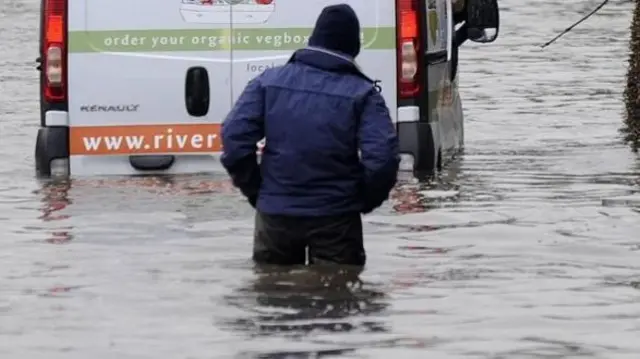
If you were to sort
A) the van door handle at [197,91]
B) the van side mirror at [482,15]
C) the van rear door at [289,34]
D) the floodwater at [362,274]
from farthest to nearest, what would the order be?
the van side mirror at [482,15]
the van door handle at [197,91]
the van rear door at [289,34]
the floodwater at [362,274]

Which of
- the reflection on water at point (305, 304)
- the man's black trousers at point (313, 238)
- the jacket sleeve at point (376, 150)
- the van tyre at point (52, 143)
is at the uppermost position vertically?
the jacket sleeve at point (376, 150)

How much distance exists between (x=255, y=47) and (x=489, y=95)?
1065 centimetres

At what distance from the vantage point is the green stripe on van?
488 inches

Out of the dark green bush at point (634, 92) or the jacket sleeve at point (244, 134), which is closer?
the jacket sleeve at point (244, 134)

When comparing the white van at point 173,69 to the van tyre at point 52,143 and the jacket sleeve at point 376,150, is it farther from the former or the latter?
the jacket sleeve at point 376,150

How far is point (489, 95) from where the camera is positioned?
75.1 feet

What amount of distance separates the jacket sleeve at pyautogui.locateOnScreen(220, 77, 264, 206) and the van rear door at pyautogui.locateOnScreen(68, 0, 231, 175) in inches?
139

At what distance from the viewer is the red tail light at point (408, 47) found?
40.8 feet

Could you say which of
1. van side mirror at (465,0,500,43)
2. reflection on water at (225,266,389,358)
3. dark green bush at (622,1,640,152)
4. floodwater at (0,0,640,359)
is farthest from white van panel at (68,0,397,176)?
dark green bush at (622,1,640,152)

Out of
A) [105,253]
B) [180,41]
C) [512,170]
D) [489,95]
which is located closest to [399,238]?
[105,253]

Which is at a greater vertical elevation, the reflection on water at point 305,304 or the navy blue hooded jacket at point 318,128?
the navy blue hooded jacket at point 318,128

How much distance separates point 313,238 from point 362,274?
0.38 metres

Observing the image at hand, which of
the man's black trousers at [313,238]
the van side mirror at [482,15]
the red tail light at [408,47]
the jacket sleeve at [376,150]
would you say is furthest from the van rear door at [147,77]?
the jacket sleeve at [376,150]

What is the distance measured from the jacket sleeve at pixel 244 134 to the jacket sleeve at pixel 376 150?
454mm
